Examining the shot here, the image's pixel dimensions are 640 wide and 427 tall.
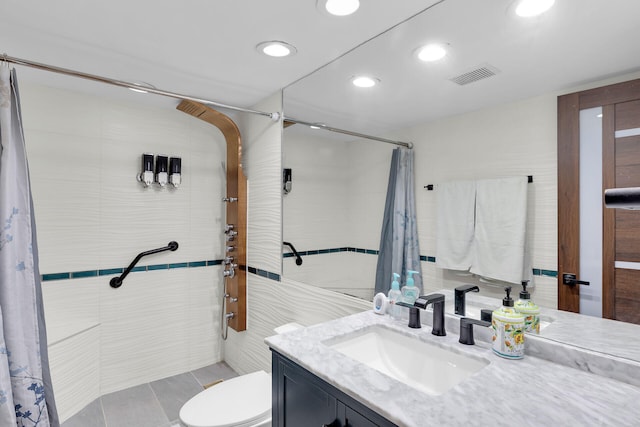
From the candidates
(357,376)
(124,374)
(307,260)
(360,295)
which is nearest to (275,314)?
(307,260)

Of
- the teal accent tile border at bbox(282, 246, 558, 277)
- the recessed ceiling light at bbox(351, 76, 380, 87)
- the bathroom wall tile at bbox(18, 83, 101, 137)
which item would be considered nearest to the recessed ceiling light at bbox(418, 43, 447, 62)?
the recessed ceiling light at bbox(351, 76, 380, 87)

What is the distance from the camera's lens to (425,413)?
2.56 ft

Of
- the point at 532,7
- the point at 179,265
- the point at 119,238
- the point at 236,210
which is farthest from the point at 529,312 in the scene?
the point at 119,238

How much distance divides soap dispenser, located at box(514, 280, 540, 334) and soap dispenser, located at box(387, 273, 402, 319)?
47 cm

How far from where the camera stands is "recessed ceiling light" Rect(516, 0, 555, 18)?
1.08m

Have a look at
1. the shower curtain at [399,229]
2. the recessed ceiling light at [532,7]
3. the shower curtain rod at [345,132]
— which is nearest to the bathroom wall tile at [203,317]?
the shower curtain rod at [345,132]

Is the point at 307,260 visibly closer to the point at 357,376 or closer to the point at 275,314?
the point at 275,314

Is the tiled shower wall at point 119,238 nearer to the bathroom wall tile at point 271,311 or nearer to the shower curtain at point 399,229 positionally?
the bathroom wall tile at point 271,311

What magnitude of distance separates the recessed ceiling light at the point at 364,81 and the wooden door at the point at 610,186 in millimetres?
885

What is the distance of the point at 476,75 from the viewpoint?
1.28 metres

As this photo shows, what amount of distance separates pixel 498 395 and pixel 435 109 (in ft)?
3.51

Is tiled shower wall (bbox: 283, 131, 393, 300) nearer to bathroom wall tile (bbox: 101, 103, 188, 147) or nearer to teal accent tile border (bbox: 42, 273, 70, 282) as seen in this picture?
bathroom wall tile (bbox: 101, 103, 188, 147)

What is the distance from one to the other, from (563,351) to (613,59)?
875mm

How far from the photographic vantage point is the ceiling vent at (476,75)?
4.03 feet
